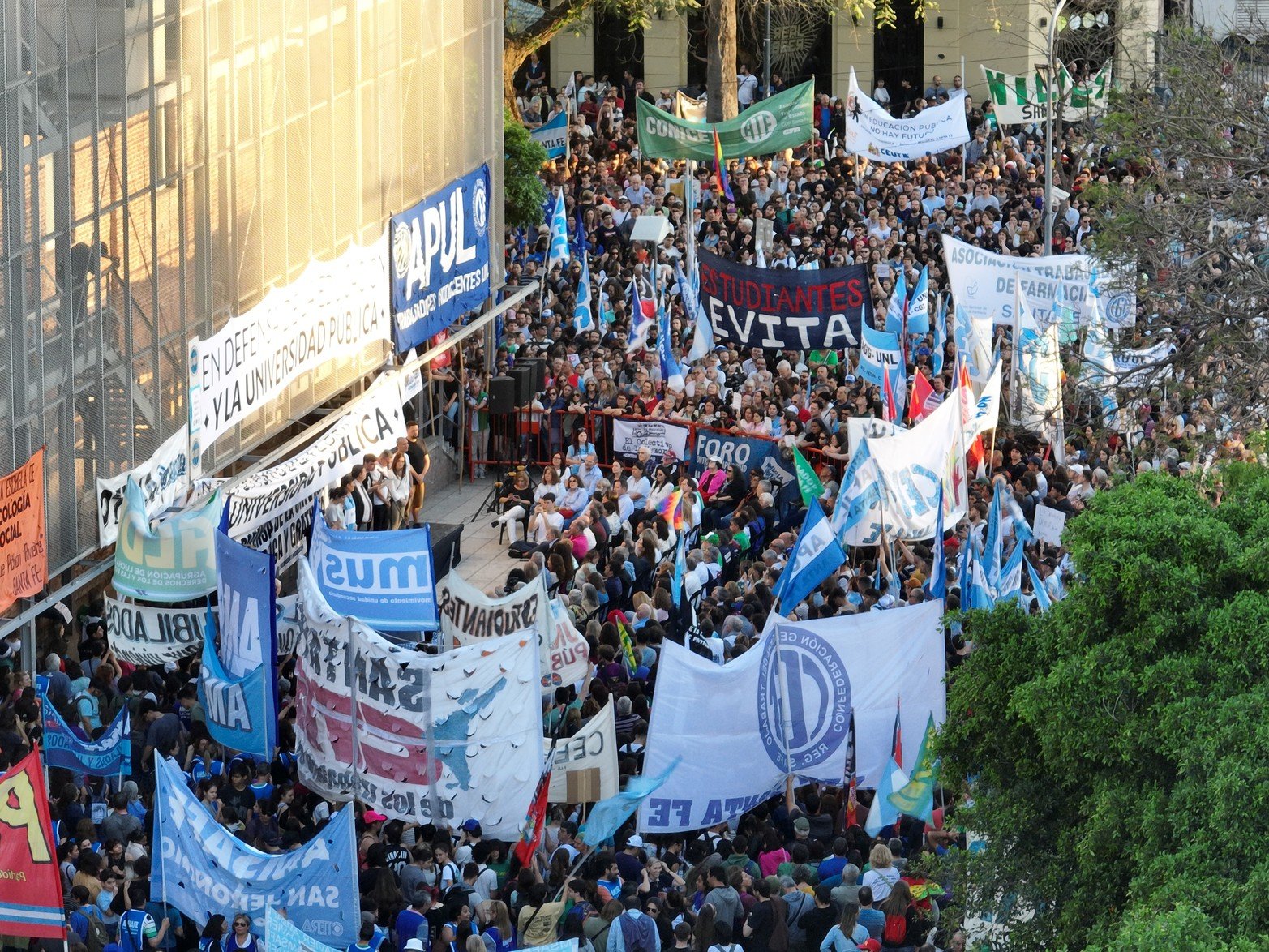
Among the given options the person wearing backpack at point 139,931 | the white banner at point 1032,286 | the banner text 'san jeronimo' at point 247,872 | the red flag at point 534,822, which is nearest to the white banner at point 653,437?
the white banner at point 1032,286

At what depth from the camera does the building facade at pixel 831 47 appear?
4938cm

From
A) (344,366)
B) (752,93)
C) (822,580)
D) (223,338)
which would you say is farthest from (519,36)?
(822,580)

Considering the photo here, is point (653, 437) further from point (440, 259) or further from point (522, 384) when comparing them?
point (440, 259)

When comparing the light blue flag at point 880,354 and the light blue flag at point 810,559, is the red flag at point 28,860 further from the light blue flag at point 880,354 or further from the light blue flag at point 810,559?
the light blue flag at point 880,354

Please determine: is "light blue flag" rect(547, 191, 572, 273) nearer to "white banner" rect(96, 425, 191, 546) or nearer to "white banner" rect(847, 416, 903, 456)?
"white banner" rect(847, 416, 903, 456)

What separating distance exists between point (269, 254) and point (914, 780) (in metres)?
10.2

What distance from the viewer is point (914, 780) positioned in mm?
14867

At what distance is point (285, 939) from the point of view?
11422 millimetres

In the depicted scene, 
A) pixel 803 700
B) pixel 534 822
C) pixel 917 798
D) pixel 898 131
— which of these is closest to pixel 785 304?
pixel 803 700

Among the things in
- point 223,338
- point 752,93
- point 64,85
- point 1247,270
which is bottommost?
point 752,93

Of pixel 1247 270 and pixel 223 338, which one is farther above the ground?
pixel 1247 270

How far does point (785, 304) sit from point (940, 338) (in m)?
3.45

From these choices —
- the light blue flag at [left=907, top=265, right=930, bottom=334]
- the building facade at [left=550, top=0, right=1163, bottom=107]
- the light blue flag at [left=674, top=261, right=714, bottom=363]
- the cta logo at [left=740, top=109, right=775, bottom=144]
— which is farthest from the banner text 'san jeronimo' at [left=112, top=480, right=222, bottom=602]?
the building facade at [left=550, top=0, right=1163, bottom=107]

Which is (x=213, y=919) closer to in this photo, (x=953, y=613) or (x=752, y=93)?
(x=953, y=613)
